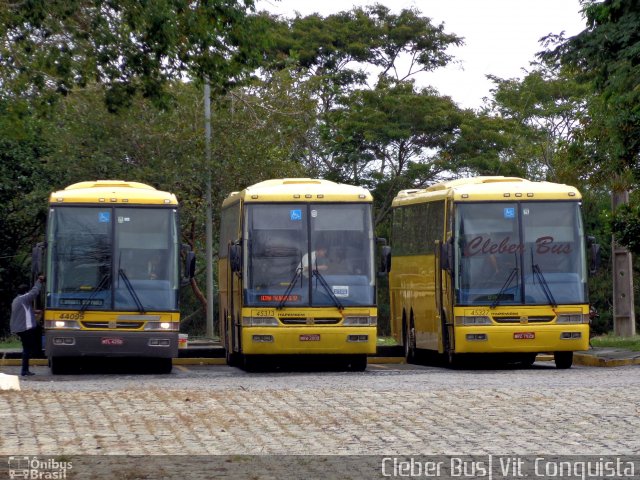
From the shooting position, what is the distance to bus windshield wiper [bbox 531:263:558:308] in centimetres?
2467

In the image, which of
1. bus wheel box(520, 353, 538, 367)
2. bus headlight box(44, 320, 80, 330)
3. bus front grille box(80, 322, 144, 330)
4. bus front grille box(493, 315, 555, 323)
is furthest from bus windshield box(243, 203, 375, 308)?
bus wheel box(520, 353, 538, 367)

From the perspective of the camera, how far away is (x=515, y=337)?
2461cm

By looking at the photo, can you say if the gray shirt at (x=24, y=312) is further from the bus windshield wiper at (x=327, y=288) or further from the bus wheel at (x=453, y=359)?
the bus wheel at (x=453, y=359)

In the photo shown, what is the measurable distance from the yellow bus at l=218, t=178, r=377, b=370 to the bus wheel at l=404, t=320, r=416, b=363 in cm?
402

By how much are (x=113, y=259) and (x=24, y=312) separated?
181 cm

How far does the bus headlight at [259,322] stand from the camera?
2447 centimetres

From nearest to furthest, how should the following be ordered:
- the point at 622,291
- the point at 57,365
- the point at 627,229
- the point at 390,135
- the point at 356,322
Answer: the point at 356,322, the point at 57,365, the point at 627,229, the point at 622,291, the point at 390,135

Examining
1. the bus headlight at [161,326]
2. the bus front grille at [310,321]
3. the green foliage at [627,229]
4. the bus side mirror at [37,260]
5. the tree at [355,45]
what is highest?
the tree at [355,45]

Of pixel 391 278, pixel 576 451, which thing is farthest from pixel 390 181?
pixel 576 451

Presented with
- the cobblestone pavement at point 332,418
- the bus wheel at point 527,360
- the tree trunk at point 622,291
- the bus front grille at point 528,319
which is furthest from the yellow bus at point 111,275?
the tree trunk at point 622,291

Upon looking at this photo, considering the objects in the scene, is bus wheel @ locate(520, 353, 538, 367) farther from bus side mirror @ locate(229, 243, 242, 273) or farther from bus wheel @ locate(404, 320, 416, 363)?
bus side mirror @ locate(229, 243, 242, 273)

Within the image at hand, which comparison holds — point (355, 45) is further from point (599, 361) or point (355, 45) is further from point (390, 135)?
point (599, 361)

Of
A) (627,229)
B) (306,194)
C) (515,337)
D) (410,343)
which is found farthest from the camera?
(627,229)

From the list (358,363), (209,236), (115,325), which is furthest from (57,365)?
(209,236)
